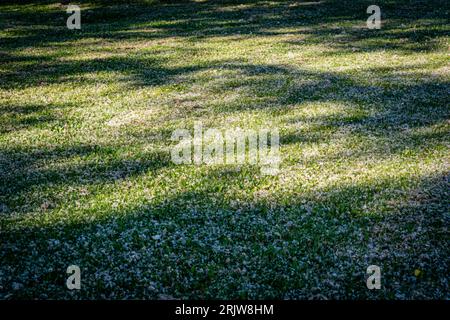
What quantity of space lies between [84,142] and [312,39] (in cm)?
1712

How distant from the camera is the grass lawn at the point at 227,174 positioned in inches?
336

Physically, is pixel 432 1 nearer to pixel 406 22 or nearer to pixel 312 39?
pixel 406 22

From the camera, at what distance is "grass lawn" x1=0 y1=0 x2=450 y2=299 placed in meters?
8.52

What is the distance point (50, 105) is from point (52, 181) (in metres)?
6.49

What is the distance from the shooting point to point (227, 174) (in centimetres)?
1213

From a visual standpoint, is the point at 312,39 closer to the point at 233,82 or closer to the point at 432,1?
the point at 233,82

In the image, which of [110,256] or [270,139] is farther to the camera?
[270,139]

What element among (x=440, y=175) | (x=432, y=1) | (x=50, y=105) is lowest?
(x=440, y=175)

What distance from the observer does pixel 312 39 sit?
26.4m

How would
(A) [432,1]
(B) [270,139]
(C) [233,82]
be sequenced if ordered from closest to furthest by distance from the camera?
(B) [270,139]
(C) [233,82]
(A) [432,1]
